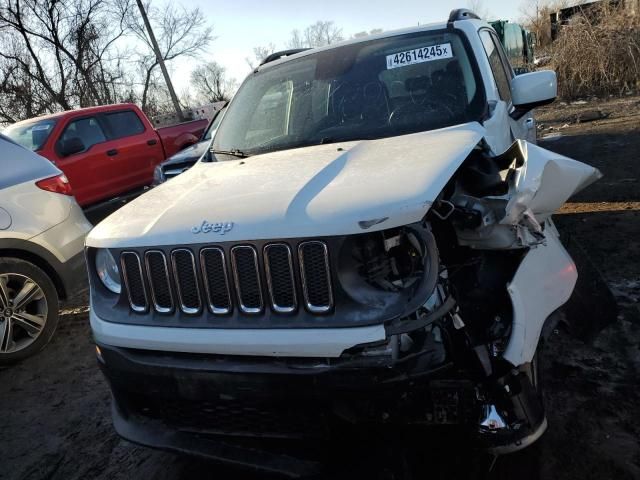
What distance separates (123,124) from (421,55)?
22.9ft

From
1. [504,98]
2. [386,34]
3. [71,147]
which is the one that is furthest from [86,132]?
[504,98]

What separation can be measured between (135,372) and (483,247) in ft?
4.96

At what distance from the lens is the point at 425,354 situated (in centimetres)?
167

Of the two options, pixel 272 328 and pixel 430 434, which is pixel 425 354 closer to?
pixel 430 434

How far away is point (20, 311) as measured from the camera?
391 cm

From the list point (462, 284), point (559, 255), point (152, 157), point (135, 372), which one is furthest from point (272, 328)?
point (152, 157)

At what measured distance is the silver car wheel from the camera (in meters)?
3.82

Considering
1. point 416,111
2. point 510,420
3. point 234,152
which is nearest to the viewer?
point 510,420

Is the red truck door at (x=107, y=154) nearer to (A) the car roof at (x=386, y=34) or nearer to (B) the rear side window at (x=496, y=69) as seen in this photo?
(A) the car roof at (x=386, y=34)

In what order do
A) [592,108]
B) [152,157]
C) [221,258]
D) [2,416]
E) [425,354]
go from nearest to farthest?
[425,354] → [221,258] → [2,416] → [152,157] → [592,108]

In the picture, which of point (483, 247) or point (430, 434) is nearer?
point (430, 434)

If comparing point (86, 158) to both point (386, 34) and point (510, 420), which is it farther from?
point (510, 420)

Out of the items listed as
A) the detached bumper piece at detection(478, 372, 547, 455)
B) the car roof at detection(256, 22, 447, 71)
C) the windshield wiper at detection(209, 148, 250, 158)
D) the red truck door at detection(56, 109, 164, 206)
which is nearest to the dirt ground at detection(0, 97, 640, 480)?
the detached bumper piece at detection(478, 372, 547, 455)

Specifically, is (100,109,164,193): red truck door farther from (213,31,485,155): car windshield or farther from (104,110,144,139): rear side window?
(213,31,485,155): car windshield
